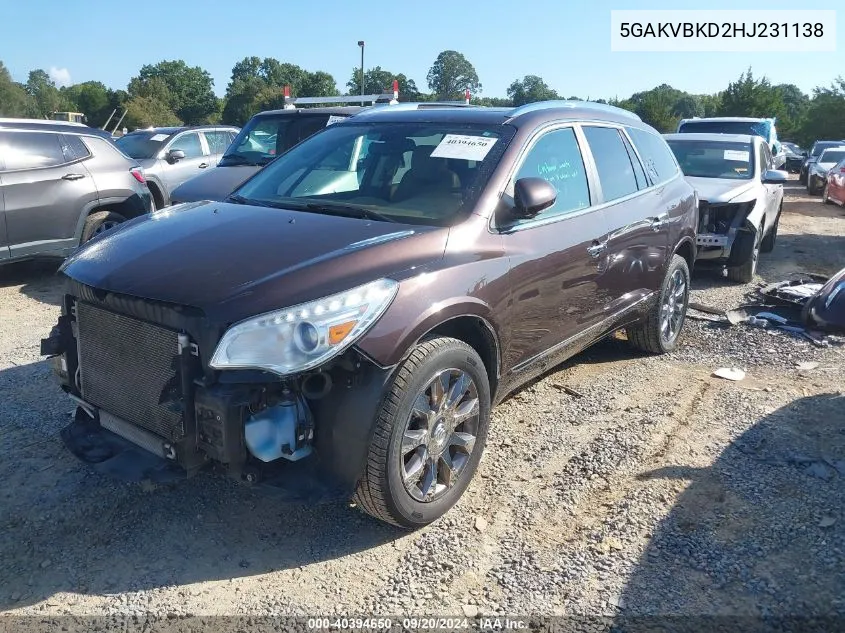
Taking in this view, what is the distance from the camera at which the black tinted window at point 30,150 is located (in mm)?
7238

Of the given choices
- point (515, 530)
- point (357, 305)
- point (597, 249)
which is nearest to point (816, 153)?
point (597, 249)

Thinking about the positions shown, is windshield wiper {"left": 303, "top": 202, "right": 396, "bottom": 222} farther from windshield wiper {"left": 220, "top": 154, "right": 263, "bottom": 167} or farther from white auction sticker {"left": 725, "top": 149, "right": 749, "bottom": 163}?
white auction sticker {"left": 725, "top": 149, "right": 749, "bottom": 163}

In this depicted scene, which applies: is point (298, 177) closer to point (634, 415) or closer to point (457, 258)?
point (457, 258)

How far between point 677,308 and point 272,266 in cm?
405

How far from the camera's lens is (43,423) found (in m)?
4.07

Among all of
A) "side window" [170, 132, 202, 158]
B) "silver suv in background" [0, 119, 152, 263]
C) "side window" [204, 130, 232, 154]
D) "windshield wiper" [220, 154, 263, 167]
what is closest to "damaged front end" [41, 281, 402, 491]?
"silver suv in background" [0, 119, 152, 263]

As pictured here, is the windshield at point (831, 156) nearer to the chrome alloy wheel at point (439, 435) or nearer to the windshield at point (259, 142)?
the windshield at point (259, 142)

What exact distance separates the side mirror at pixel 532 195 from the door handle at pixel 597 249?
0.77 m

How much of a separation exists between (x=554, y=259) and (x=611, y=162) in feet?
4.06

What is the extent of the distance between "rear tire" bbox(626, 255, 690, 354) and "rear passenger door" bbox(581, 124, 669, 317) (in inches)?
9.0

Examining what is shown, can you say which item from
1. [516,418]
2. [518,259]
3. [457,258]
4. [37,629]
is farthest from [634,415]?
[37,629]

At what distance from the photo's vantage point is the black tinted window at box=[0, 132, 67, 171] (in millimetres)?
7238

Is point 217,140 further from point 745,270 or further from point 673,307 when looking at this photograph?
point 673,307

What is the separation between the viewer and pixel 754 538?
10.1ft
